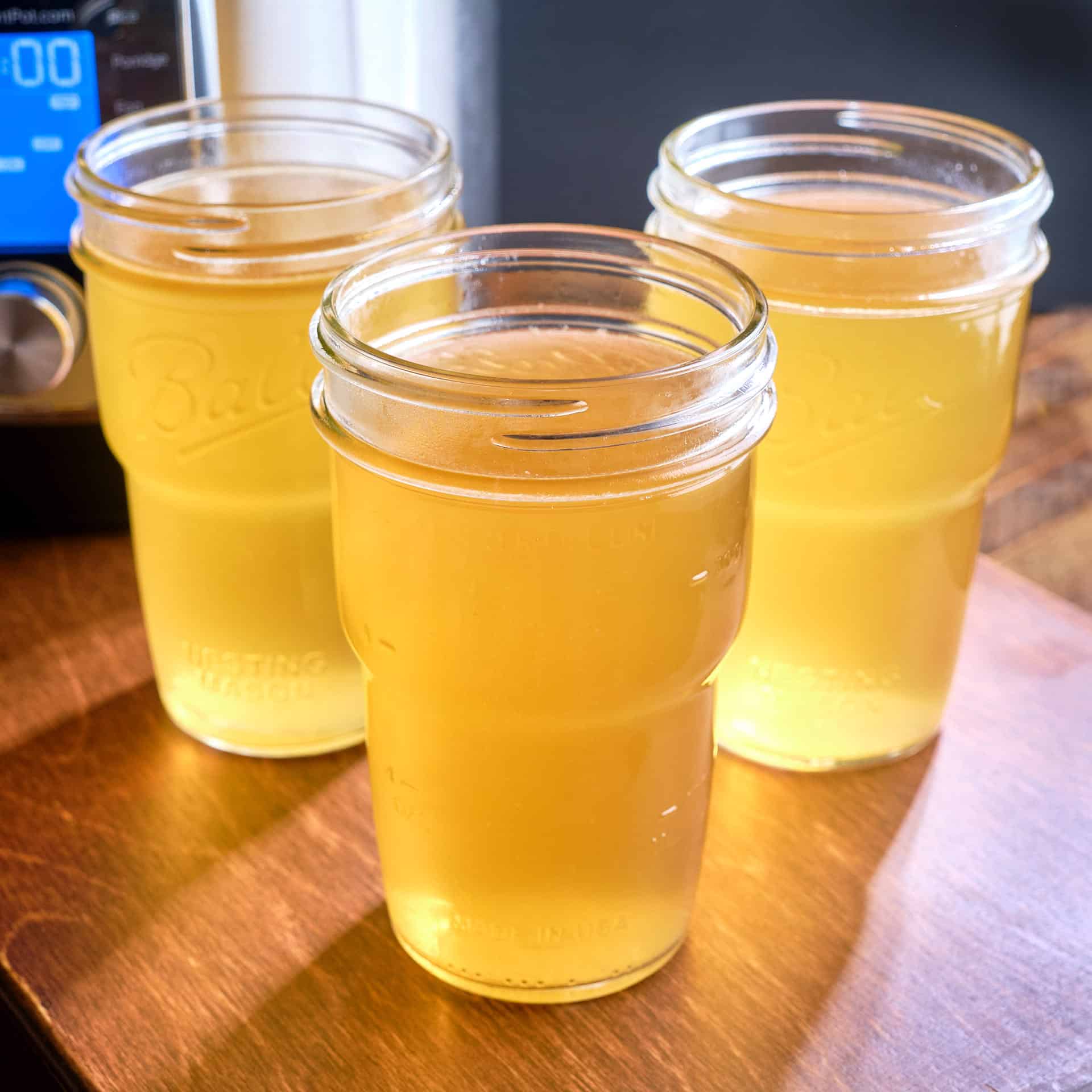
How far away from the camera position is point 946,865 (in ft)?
1.93

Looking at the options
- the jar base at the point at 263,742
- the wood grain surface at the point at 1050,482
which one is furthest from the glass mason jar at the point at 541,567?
the wood grain surface at the point at 1050,482

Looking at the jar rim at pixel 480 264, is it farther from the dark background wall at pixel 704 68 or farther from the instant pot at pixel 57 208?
the dark background wall at pixel 704 68

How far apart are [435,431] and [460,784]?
5.0 inches

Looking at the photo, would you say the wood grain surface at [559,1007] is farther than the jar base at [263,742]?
No

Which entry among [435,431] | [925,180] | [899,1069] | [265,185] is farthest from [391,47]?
[899,1069]

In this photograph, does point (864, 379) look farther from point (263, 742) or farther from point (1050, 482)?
point (1050, 482)

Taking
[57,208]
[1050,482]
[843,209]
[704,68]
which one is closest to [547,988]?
[843,209]

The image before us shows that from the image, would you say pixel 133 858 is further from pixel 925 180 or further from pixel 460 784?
pixel 925 180

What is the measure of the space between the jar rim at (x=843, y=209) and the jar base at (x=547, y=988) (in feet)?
0.90

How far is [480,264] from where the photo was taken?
0.52 meters

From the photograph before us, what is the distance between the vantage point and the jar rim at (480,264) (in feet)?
1.38

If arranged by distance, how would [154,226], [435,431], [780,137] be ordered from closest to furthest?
[435,431]
[154,226]
[780,137]

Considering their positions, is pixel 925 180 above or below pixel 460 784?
above

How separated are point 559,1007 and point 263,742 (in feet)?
0.65
